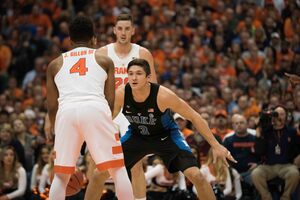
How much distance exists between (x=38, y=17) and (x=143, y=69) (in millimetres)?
11469

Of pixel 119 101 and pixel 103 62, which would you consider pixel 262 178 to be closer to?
pixel 119 101

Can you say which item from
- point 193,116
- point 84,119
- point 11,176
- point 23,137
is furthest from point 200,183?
point 23,137

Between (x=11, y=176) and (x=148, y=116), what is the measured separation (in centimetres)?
503

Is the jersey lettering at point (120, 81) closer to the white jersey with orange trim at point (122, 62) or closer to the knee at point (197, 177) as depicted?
the white jersey with orange trim at point (122, 62)

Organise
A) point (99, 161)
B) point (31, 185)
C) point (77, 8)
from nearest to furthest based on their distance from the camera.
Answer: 1. point (99, 161)
2. point (31, 185)
3. point (77, 8)

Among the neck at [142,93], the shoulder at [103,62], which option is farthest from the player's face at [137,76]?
the shoulder at [103,62]

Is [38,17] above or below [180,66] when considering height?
above

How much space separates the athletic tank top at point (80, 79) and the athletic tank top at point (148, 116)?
3.30 feet

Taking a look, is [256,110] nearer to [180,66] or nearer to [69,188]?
[180,66]

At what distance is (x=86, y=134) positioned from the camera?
7008 mm

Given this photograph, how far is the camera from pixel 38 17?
61.9 ft

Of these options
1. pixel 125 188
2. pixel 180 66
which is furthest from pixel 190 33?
pixel 125 188

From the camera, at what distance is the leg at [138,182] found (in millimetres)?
8836

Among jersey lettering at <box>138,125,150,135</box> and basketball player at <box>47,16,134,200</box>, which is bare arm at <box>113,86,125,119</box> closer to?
jersey lettering at <box>138,125,150,135</box>
